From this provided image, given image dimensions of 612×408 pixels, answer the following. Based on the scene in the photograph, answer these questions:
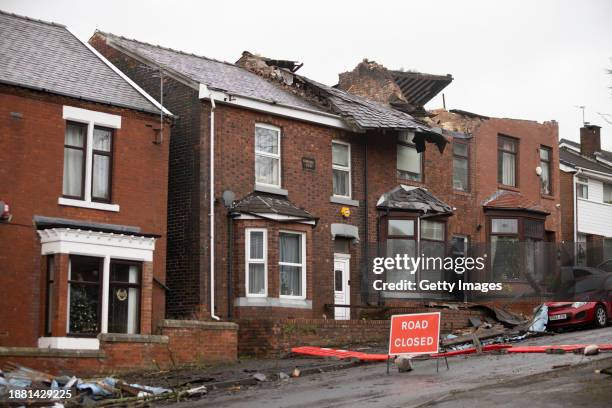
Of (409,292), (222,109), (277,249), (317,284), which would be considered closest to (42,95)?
(222,109)

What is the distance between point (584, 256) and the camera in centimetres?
3191

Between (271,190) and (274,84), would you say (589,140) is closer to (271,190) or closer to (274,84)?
(274,84)

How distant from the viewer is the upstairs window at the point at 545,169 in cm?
3819

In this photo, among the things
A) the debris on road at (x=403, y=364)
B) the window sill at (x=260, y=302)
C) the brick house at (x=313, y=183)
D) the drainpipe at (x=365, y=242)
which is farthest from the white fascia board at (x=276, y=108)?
the debris on road at (x=403, y=364)

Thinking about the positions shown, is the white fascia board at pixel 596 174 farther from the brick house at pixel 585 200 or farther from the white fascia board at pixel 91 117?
the white fascia board at pixel 91 117

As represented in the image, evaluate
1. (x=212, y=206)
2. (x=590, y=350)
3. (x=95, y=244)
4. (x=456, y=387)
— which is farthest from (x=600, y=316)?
(x=95, y=244)

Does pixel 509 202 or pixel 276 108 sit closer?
pixel 276 108

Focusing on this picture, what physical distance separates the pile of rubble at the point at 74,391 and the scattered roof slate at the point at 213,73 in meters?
10.3

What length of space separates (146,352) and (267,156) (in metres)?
7.70

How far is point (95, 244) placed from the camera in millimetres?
23766

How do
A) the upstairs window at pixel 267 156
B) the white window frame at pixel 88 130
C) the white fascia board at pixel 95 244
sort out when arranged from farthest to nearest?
the upstairs window at pixel 267 156 → the white window frame at pixel 88 130 → the white fascia board at pixel 95 244

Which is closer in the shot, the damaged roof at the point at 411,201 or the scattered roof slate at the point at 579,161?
the damaged roof at the point at 411,201

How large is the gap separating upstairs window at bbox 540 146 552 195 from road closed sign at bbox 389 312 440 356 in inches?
725

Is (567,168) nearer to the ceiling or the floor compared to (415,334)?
→ nearer to the ceiling
